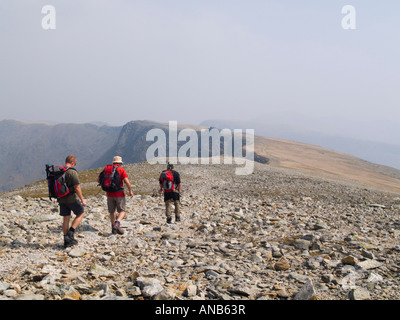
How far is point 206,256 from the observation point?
873 cm

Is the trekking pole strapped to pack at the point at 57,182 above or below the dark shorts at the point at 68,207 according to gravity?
above

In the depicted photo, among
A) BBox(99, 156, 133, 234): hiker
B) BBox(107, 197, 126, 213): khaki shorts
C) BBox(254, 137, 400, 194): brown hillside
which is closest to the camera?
BBox(99, 156, 133, 234): hiker

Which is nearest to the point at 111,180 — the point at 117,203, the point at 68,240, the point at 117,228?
the point at 117,203

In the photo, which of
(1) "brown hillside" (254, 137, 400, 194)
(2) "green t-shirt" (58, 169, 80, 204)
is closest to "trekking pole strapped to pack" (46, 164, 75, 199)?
(2) "green t-shirt" (58, 169, 80, 204)

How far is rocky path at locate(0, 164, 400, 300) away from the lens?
6.26 metres

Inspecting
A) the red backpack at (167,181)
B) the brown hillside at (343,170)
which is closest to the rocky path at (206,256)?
the red backpack at (167,181)

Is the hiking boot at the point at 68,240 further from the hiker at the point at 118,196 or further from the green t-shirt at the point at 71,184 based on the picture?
the hiker at the point at 118,196

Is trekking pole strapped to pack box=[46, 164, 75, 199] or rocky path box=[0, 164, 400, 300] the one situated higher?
trekking pole strapped to pack box=[46, 164, 75, 199]

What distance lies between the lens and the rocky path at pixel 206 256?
6262 millimetres

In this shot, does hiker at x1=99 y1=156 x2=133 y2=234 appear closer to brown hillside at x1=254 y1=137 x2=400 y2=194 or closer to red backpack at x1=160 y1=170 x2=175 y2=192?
red backpack at x1=160 y1=170 x2=175 y2=192

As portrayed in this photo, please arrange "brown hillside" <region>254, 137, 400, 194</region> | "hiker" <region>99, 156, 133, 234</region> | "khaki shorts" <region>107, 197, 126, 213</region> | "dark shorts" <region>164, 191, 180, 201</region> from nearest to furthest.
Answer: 1. "hiker" <region>99, 156, 133, 234</region>
2. "khaki shorts" <region>107, 197, 126, 213</region>
3. "dark shorts" <region>164, 191, 180, 201</region>
4. "brown hillside" <region>254, 137, 400, 194</region>

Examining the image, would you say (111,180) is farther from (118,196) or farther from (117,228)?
(117,228)
